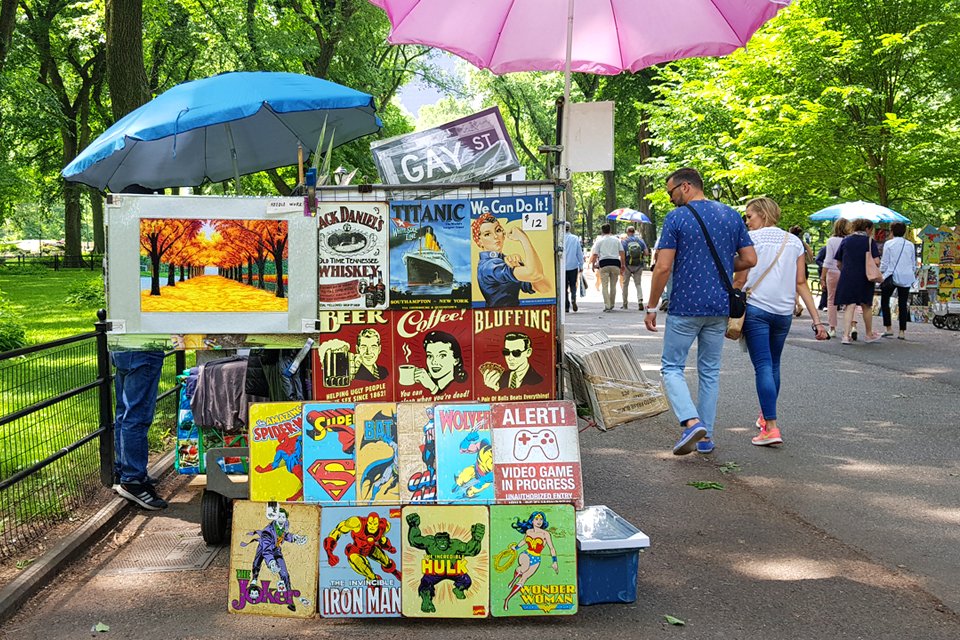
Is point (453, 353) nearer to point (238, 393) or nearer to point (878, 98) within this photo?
point (238, 393)

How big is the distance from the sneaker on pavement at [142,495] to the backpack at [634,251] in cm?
1660

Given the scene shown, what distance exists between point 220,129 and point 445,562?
4.25m

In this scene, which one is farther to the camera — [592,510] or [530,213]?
[592,510]

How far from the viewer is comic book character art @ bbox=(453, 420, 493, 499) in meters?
4.33

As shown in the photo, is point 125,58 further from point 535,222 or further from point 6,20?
point 535,222

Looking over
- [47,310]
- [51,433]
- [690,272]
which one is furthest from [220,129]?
[47,310]

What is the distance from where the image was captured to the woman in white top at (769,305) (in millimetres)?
7652

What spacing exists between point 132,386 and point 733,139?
18.6m

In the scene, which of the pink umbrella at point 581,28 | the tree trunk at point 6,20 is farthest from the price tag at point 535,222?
the tree trunk at point 6,20

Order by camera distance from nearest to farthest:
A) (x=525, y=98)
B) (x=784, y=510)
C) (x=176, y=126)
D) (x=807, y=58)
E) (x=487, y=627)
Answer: (x=487, y=627), (x=176, y=126), (x=784, y=510), (x=807, y=58), (x=525, y=98)

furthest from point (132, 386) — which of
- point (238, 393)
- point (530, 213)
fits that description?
point (530, 213)

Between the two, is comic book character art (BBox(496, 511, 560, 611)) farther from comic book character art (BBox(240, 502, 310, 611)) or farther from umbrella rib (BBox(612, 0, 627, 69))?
umbrella rib (BBox(612, 0, 627, 69))

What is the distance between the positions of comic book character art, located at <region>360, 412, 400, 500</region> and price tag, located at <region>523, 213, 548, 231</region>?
1210 millimetres

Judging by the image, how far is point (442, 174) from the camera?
15.8 ft
